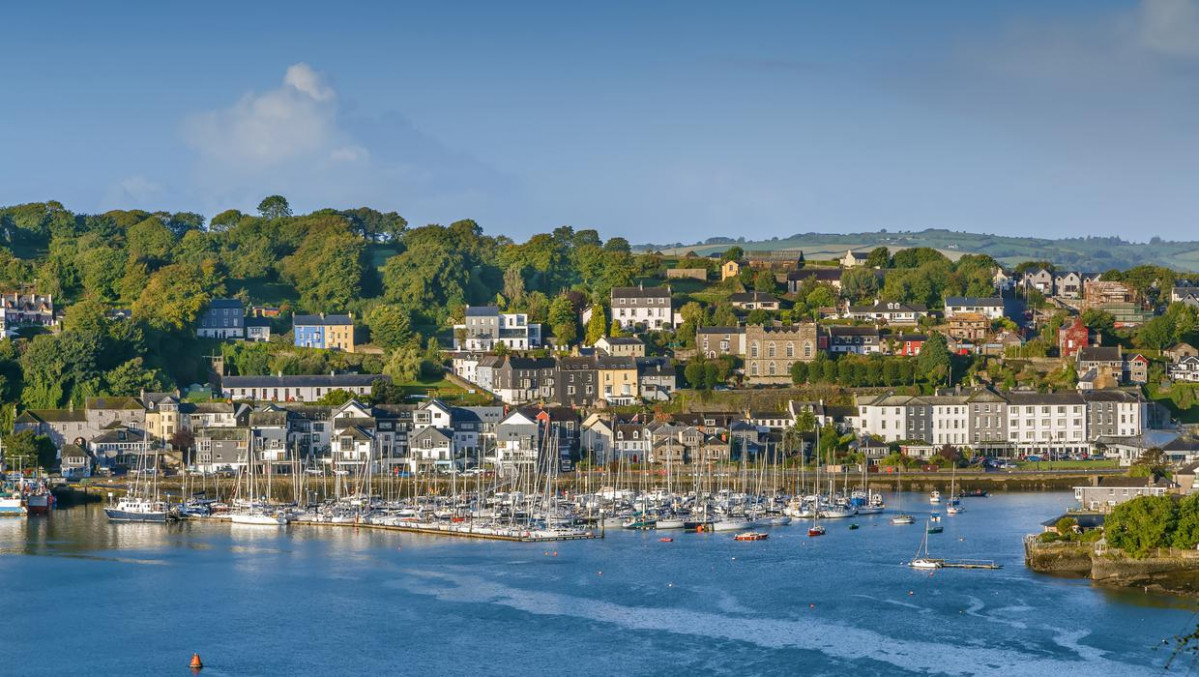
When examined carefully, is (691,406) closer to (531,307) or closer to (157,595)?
(531,307)

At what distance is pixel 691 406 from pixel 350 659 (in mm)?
29095

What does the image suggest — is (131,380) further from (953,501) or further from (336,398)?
(953,501)

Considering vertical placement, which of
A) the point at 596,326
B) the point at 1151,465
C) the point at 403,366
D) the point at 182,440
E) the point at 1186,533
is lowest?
the point at 1186,533

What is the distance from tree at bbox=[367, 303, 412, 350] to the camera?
60000 mm

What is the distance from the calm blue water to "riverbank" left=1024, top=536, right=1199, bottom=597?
62 cm

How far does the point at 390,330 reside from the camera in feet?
197

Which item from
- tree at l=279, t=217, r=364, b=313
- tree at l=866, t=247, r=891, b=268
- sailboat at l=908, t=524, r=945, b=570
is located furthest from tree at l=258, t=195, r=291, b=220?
sailboat at l=908, t=524, r=945, b=570

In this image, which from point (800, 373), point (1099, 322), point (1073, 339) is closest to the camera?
point (800, 373)

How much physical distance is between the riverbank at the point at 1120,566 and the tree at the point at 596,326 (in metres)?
29.2

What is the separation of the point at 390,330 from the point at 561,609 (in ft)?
103

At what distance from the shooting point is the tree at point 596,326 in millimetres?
60559

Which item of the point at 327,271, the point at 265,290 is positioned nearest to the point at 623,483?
the point at 327,271

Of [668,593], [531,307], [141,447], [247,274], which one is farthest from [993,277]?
[668,593]

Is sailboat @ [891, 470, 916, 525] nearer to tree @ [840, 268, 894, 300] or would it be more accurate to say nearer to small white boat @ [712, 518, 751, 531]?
small white boat @ [712, 518, 751, 531]
